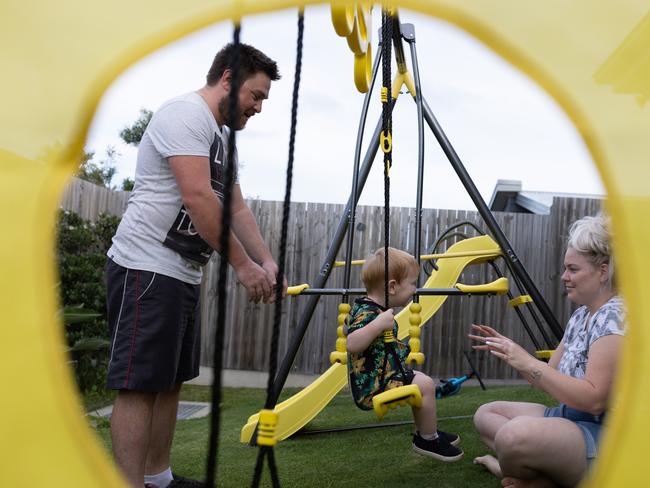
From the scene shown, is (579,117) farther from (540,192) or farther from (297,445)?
(540,192)

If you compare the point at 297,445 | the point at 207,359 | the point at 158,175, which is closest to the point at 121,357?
the point at 158,175

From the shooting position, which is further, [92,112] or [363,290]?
[363,290]

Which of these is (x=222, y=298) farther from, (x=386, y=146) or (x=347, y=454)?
(x=347, y=454)

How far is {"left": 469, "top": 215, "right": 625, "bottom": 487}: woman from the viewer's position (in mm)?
1447

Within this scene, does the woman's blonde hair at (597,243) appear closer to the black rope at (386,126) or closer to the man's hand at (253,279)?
the black rope at (386,126)

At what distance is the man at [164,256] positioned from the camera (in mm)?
1691

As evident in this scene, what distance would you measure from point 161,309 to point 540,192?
8.42 metres

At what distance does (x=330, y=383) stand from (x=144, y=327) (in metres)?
2.08

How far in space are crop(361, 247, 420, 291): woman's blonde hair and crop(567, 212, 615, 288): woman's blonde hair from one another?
38.1 inches

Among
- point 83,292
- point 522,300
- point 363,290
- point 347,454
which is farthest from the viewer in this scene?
point 83,292

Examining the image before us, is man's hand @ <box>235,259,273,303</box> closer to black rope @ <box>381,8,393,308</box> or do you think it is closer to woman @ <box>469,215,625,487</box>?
black rope @ <box>381,8,393,308</box>

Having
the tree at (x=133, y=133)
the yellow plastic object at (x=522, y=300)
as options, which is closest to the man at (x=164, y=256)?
the yellow plastic object at (x=522, y=300)

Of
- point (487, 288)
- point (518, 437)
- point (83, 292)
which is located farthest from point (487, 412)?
point (83, 292)

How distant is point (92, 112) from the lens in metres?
1.08
